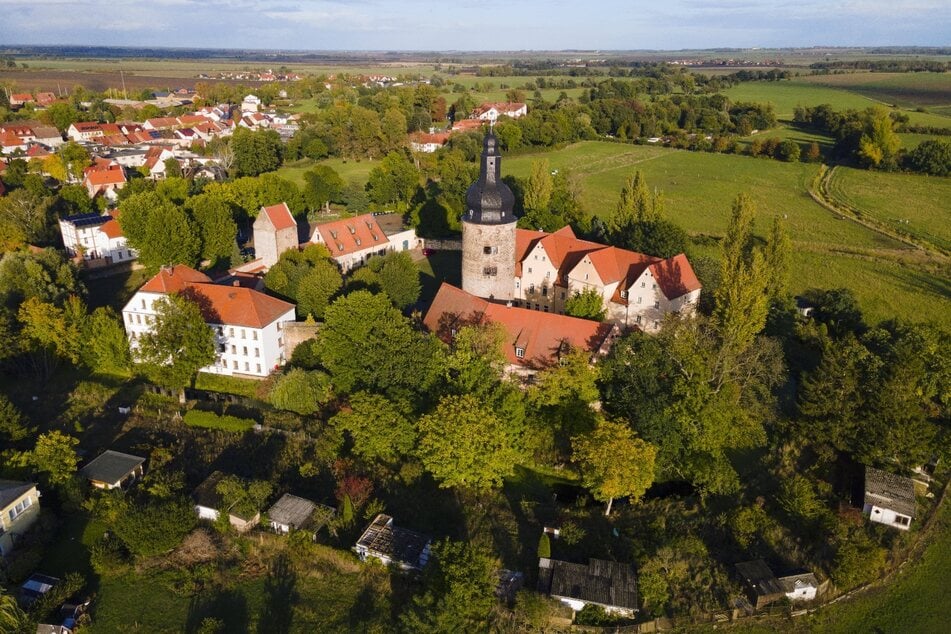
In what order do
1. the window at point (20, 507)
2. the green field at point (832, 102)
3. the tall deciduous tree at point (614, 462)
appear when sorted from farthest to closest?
the green field at point (832, 102), the tall deciduous tree at point (614, 462), the window at point (20, 507)

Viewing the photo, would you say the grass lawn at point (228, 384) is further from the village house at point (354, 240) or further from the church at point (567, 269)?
the village house at point (354, 240)

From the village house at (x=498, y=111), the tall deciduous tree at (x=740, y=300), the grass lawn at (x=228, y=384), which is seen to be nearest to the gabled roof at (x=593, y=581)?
the tall deciduous tree at (x=740, y=300)

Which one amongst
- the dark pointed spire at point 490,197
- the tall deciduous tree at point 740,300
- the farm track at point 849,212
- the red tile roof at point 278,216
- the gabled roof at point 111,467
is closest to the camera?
the gabled roof at point 111,467

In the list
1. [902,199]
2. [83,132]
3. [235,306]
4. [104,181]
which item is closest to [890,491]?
[235,306]

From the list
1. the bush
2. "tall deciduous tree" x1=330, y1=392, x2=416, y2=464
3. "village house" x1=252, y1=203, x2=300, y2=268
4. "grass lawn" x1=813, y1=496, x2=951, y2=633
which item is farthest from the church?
"grass lawn" x1=813, y1=496, x2=951, y2=633

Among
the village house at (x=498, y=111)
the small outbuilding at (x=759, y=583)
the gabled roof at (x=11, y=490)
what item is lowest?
the small outbuilding at (x=759, y=583)

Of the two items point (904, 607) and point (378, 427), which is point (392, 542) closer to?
point (378, 427)

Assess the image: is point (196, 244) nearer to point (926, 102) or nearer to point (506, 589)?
point (506, 589)
